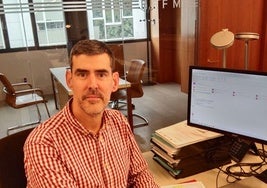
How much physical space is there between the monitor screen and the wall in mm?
2320

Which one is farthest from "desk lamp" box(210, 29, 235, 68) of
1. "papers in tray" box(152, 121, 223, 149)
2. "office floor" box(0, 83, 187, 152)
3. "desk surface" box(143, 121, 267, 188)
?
"office floor" box(0, 83, 187, 152)

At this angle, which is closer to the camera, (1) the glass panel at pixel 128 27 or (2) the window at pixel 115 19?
(2) the window at pixel 115 19

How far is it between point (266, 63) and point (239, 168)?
2.87 meters

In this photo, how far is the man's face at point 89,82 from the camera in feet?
3.43

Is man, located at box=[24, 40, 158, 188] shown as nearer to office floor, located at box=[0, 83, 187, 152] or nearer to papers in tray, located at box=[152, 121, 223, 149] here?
papers in tray, located at box=[152, 121, 223, 149]

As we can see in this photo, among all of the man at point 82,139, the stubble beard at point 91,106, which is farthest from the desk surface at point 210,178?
the stubble beard at point 91,106

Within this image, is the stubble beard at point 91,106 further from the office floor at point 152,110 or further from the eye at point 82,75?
the office floor at point 152,110

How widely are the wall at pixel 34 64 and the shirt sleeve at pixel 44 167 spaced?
2.56 metres

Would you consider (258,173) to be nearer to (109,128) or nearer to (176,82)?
(109,128)

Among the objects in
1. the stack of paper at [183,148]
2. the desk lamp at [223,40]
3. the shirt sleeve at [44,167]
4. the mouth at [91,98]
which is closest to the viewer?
the shirt sleeve at [44,167]

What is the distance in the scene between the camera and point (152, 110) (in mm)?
4301

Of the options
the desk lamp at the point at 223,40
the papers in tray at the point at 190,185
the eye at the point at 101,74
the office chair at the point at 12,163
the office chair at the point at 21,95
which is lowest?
the office chair at the point at 21,95

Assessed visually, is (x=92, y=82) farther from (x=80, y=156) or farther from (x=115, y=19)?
(x=115, y=19)

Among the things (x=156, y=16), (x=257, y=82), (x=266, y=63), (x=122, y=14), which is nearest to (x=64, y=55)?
(x=122, y=14)
